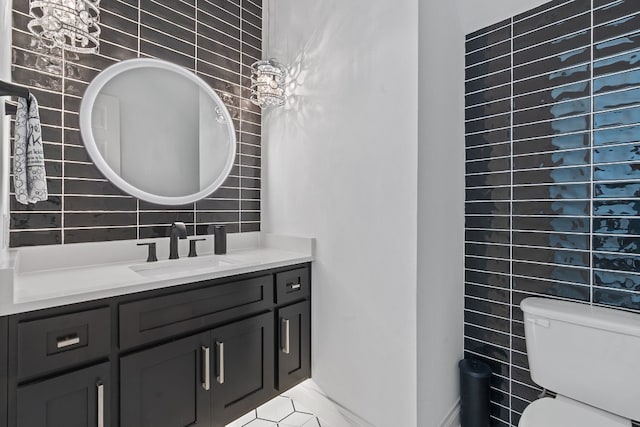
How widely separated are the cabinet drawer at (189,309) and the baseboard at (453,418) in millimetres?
1041

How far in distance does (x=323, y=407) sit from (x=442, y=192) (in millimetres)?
1328

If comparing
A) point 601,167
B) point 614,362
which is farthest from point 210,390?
point 601,167

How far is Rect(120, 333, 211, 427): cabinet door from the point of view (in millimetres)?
1158

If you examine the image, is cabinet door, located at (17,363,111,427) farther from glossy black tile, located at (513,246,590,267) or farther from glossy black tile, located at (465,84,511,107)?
glossy black tile, located at (465,84,511,107)

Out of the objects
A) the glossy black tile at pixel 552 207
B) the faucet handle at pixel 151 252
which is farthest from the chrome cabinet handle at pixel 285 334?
the glossy black tile at pixel 552 207

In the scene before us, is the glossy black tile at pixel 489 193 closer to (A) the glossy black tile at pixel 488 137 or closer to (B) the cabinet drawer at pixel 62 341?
(A) the glossy black tile at pixel 488 137

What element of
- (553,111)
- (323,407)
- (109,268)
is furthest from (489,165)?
(109,268)

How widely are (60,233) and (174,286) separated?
2.01 ft

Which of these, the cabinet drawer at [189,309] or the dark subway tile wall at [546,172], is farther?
the dark subway tile wall at [546,172]

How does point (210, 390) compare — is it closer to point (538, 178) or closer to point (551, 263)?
point (551, 263)

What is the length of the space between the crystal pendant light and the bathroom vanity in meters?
0.96

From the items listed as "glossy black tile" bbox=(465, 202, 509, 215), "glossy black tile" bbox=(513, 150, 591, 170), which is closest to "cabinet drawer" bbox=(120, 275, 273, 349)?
"glossy black tile" bbox=(465, 202, 509, 215)

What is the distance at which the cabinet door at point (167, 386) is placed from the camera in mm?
1158

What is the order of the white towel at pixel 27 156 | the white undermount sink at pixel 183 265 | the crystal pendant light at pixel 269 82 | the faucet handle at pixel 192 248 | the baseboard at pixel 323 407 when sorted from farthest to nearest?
the crystal pendant light at pixel 269 82 < the faucet handle at pixel 192 248 < the baseboard at pixel 323 407 < the white undermount sink at pixel 183 265 < the white towel at pixel 27 156
